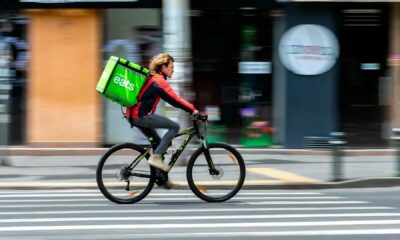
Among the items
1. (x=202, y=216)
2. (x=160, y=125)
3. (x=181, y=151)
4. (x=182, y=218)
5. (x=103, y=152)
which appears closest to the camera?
(x=182, y=218)

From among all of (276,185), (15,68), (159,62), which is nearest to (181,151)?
(159,62)

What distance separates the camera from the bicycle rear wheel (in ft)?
28.9

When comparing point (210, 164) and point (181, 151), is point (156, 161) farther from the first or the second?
point (210, 164)

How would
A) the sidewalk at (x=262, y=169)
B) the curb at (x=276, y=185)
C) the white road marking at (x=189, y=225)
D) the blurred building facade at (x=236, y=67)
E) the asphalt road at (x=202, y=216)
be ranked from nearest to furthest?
the asphalt road at (x=202, y=216) → the white road marking at (x=189, y=225) → the curb at (x=276, y=185) → the sidewalk at (x=262, y=169) → the blurred building facade at (x=236, y=67)

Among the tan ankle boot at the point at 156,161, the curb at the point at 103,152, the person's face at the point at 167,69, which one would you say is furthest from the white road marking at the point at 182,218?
the curb at the point at 103,152

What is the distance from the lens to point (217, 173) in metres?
9.05

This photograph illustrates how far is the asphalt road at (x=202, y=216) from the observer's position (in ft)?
23.2

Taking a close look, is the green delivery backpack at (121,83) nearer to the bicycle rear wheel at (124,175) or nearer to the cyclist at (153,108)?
the cyclist at (153,108)

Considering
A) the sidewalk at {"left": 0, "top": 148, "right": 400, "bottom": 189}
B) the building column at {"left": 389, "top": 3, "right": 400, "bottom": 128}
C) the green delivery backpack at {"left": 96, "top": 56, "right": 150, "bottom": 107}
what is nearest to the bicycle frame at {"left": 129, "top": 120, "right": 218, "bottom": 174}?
the green delivery backpack at {"left": 96, "top": 56, "right": 150, "bottom": 107}

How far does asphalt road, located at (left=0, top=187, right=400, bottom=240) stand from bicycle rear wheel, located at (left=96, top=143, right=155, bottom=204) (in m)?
0.15

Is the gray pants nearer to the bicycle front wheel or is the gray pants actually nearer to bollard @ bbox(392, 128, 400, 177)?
the bicycle front wheel

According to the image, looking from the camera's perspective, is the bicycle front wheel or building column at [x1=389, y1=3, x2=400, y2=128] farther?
building column at [x1=389, y1=3, x2=400, y2=128]

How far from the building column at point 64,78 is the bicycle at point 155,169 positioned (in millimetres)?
6229

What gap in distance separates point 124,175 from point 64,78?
21.5ft
